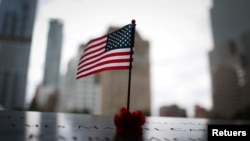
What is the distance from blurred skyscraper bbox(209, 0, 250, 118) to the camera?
144000mm

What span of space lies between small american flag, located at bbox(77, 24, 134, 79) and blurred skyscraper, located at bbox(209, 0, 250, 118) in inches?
5144

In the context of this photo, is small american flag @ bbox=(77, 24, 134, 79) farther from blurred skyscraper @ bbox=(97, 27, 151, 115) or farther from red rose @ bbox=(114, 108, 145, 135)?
blurred skyscraper @ bbox=(97, 27, 151, 115)

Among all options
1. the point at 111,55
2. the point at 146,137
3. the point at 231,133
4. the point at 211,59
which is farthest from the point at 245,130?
the point at 211,59

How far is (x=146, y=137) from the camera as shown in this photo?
544cm

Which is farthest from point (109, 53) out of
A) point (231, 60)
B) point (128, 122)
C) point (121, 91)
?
point (231, 60)

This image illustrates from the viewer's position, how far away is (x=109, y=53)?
8320 millimetres

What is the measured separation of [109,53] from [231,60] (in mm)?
170601

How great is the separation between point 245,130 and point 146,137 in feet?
7.36

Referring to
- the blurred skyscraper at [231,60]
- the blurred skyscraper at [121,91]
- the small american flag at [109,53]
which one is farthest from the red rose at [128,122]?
the blurred skyscraper at [231,60]

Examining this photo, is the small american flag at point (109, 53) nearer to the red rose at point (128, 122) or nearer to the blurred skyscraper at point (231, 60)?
the red rose at point (128, 122)

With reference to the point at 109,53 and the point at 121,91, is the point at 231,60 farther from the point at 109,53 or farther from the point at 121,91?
the point at 109,53

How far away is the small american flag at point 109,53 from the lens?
771cm

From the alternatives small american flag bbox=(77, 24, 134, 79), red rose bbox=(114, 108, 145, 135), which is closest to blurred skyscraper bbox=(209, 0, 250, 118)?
small american flag bbox=(77, 24, 134, 79)

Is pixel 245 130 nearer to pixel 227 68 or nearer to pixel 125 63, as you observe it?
pixel 125 63
